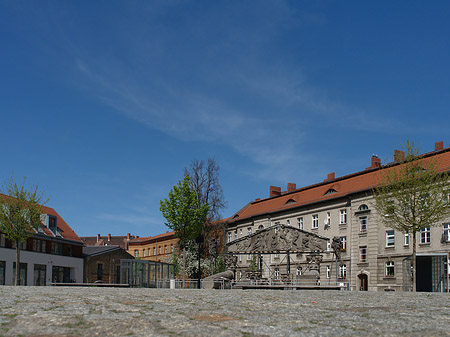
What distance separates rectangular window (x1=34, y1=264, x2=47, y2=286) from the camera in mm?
60591

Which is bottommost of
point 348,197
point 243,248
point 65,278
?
point 65,278

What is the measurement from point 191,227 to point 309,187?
18.0 m

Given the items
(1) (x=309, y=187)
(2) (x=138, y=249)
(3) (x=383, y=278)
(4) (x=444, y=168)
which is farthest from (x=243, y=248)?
(2) (x=138, y=249)

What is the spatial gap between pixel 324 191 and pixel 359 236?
8.87 metres

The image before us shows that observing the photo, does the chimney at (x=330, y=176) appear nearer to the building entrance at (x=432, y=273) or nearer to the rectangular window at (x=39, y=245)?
the building entrance at (x=432, y=273)

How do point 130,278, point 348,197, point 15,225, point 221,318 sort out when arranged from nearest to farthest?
point 221,318 → point 15,225 → point 130,278 → point 348,197

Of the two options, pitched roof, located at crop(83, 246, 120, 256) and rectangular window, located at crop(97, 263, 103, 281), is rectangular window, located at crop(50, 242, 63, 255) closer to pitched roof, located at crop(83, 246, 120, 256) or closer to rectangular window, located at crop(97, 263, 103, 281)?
pitched roof, located at crop(83, 246, 120, 256)

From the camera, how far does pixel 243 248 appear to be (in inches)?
1722

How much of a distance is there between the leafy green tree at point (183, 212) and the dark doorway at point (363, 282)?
1582 centimetres

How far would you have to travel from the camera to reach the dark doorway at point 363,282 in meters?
52.3

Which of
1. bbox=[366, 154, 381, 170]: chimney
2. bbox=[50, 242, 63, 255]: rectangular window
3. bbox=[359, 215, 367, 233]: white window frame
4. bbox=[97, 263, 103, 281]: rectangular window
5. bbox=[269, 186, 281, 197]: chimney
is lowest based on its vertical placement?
bbox=[97, 263, 103, 281]: rectangular window

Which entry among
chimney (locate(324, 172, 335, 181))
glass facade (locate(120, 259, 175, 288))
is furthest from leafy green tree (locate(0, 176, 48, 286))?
chimney (locate(324, 172, 335, 181))

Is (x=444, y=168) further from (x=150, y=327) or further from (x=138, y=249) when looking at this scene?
(x=138, y=249)

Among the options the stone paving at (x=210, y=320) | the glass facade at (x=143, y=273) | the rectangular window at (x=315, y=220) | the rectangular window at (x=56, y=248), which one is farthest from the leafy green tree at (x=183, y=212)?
the stone paving at (x=210, y=320)
